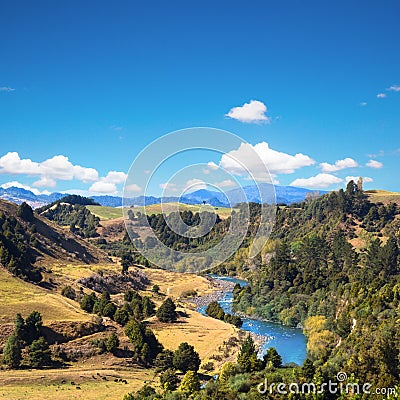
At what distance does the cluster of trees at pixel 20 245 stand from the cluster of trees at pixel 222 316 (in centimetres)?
2562

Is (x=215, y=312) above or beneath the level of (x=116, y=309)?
beneath

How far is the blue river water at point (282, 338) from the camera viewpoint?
5022cm

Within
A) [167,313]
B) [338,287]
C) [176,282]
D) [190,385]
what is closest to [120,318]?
[167,313]

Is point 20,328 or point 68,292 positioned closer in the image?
point 20,328

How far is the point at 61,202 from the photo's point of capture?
18562cm

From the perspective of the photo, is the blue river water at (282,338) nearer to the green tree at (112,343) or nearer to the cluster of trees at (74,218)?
the green tree at (112,343)

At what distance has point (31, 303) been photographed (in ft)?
162

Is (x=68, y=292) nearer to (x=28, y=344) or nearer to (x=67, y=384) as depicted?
(x=28, y=344)

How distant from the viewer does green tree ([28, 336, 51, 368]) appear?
4012 centimetres

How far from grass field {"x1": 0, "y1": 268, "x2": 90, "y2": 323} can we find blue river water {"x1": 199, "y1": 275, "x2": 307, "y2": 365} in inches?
861

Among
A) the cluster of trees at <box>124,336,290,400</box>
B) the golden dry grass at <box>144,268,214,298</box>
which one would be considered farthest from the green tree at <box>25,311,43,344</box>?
the golden dry grass at <box>144,268,214,298</box>

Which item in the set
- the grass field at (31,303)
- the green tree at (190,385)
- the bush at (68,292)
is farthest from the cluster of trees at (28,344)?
the bush at (68,292)

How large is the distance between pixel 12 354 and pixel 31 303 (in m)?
10.2

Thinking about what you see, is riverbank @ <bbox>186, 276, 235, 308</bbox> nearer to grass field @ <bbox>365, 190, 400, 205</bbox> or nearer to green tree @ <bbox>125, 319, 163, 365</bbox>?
green tree @ <bbox>125, 319, 163, 365</bbox>
